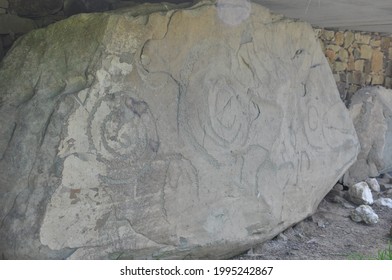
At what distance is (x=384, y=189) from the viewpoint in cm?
445

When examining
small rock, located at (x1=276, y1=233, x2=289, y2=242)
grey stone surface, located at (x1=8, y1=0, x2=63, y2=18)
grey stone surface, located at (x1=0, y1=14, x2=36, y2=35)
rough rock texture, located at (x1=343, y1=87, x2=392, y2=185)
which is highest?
grey stone surface, located at (x1=8, y1=0, x2=63, y2=18)

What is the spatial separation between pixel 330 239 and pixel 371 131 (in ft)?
5.51

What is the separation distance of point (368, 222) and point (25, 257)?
2.54 metres

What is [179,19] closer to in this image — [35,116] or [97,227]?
[35,116]

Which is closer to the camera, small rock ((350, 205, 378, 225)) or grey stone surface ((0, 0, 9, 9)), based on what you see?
grey stone surface ((0, 0, 9, 9))

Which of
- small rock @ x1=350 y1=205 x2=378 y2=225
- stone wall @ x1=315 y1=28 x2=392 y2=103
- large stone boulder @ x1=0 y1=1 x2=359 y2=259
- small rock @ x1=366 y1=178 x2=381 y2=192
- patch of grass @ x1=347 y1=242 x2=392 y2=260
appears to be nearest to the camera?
large stone boulder @ x1=0 y1=1 x2=359 y2=259

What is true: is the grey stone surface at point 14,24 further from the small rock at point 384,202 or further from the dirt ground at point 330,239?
the small rock at point 384,202

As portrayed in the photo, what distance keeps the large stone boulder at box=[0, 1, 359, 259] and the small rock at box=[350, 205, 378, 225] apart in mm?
806

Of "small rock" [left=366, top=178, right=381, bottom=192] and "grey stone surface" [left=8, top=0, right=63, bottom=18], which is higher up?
"grey stone surface" [left=8, top=0, right=63, bottom=18]

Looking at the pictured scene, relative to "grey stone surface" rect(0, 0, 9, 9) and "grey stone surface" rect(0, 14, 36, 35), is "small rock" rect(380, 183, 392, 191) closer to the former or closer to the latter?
"grey stone surface" rect(0, 14, 36, 35)

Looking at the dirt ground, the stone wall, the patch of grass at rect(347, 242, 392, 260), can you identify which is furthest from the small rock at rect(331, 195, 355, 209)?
the stone wall

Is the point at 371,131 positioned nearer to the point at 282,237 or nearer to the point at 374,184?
the point at 374,184

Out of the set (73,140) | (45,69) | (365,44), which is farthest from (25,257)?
(365,44)

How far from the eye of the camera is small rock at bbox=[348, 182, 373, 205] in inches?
157
